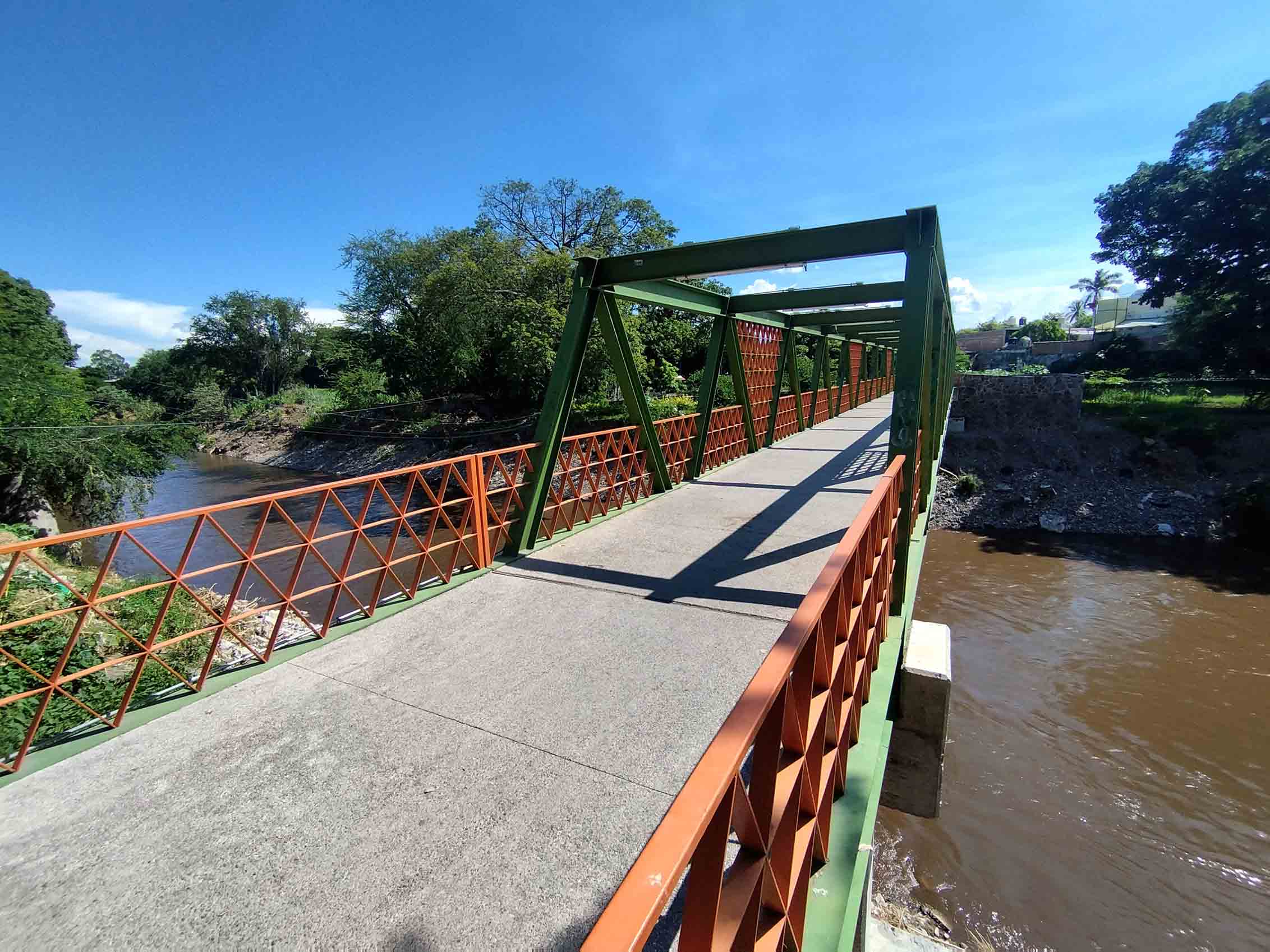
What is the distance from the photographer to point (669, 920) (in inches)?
75.9

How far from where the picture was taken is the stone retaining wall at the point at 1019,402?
22.4m

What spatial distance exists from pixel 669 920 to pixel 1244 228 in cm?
2840

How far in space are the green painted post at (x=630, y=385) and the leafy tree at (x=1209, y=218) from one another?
23.0 metres

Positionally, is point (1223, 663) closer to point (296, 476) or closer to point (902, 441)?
point (902, 441)

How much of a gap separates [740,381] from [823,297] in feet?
6.53

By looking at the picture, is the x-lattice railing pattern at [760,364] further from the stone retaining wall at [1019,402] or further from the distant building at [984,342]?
the distant building at [984,342]

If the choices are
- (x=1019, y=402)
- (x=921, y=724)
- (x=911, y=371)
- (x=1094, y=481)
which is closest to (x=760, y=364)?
(x=911, y=371)

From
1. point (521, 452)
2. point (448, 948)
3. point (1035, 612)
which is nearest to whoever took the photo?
point (448, 948)

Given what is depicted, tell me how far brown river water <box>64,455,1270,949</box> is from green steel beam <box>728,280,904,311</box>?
7.32 metres

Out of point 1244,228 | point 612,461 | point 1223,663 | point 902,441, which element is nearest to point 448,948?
point 902,441

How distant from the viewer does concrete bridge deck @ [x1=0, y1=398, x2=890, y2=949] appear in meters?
1.97

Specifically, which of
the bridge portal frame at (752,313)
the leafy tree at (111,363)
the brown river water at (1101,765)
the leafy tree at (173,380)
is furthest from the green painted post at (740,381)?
the leafy tree at (111,363)

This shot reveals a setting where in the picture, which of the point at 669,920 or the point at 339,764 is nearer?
the point at 669,920

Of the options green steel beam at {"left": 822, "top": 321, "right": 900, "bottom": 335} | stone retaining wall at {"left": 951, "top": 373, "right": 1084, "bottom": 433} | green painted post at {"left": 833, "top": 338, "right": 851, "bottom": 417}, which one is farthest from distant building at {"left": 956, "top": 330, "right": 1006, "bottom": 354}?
green steel beam at {"left": 822, "top": 321, "right": 900, "bottom": 335}
